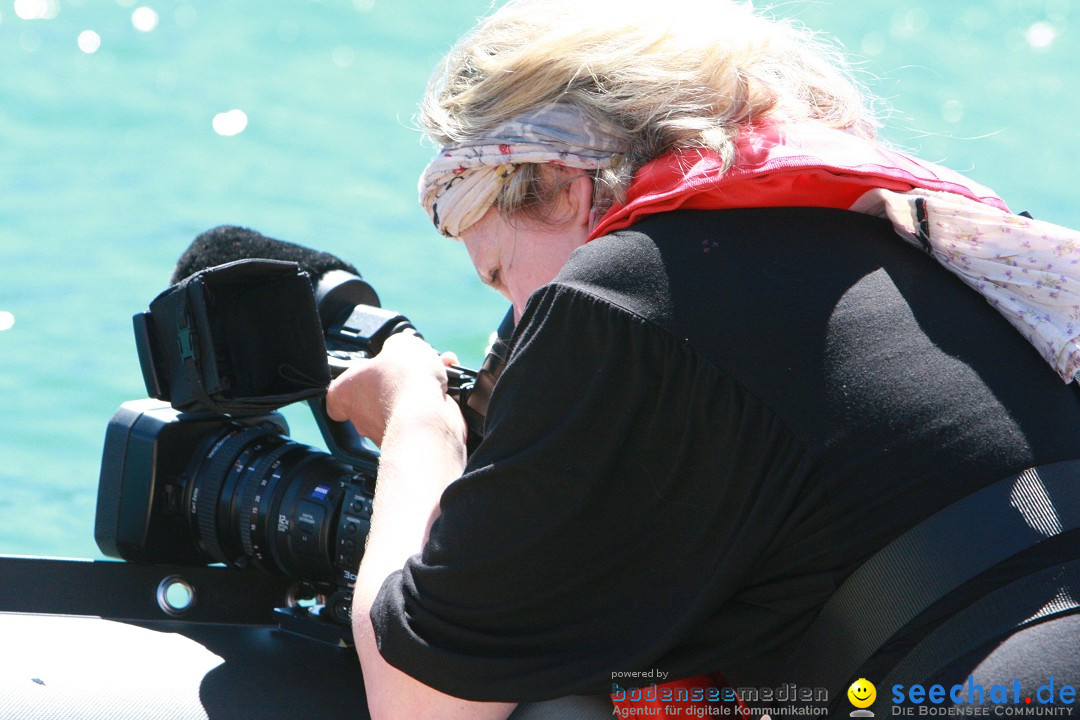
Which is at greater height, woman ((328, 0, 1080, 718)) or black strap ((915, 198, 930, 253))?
black strap ((915, 198, 930, 253))

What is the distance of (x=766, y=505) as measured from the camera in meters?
0.87

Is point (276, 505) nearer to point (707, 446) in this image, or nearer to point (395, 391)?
point (395, 391)

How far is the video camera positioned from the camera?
1.36 m

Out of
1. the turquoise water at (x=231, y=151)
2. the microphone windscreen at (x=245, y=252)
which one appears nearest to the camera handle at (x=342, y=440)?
the microphone windscreen at (x=245, y=252)

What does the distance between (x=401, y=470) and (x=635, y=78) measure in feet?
1.37

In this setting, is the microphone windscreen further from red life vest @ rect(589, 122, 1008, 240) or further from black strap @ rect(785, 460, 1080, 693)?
black strap @ rect(785, 460, 1080, 693)

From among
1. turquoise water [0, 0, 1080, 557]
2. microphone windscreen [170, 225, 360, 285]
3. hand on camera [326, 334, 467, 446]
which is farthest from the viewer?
turquoise water [0, 0, 1080, 557]

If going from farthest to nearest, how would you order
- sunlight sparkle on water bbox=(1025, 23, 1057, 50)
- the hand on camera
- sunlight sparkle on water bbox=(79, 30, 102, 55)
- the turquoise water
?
sunlight sparkle on water bbox=(1025, 23, 1057, 50) < sunlight sparkle on water bbox=(79, 30, 102, 55) < the turquoise water < the hand on camera

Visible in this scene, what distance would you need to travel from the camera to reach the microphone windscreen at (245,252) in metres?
1.57

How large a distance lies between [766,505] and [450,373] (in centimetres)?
54

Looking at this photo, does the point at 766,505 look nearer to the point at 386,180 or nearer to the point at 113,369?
the point at 113,369

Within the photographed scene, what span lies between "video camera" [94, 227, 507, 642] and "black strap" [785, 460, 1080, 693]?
55 centimetres

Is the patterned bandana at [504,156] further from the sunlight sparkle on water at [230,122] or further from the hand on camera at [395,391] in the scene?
the sunlight sparkle on water at [230,122]

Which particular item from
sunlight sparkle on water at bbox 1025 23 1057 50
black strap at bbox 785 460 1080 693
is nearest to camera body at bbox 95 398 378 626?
black strap at bbox 785 460 1080 693
